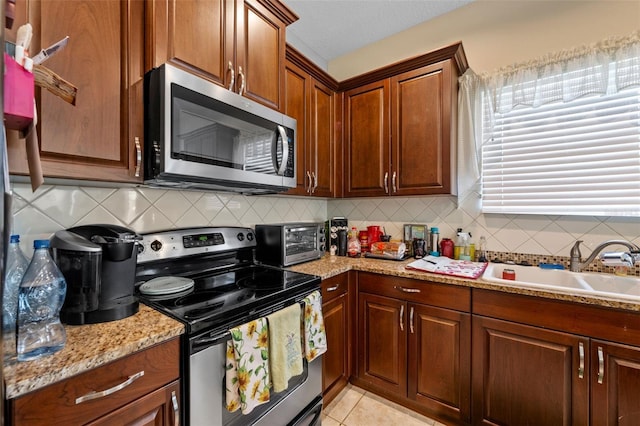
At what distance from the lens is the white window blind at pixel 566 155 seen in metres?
1.56

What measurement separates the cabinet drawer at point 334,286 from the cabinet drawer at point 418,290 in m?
0.12

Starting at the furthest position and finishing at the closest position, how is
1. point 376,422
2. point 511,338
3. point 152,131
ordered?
point 376,422, point 511,338, point 152,131

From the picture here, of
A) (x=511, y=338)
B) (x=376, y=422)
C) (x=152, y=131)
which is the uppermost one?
(x=152, y=131)

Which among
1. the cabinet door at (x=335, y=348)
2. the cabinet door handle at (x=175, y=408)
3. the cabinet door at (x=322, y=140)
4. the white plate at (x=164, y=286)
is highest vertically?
the cabinet door at (x=322, y=140)

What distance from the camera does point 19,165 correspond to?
0.82m

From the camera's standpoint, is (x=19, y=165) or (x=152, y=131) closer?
(x=19, y=165)

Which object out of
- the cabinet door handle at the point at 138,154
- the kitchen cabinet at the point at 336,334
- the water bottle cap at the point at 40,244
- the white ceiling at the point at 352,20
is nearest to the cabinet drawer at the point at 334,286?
the kitchen cabinet at the point at 336,334

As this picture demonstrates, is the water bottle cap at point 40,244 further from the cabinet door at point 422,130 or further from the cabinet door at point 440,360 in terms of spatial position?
the cabinet door at point 422,130

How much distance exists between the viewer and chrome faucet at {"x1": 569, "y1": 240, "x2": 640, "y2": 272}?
1.33 m

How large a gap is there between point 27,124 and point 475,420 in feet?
7.46

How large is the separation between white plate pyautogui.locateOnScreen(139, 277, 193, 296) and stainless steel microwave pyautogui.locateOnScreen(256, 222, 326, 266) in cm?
61

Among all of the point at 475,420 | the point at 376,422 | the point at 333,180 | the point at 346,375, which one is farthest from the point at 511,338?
the point at 333,180

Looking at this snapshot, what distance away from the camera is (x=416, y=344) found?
1.68m

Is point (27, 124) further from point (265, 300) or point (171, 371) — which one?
point (265, 300)
